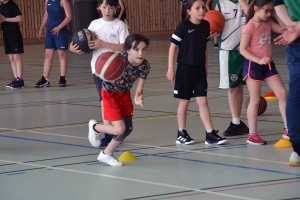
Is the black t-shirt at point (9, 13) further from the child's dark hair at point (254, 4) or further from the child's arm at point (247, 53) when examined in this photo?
the child's arm at point (247, 53)

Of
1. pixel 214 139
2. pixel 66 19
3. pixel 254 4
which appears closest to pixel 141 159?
pixel 214 139

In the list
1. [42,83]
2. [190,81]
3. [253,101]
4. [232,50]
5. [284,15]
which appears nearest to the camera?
[284,15]

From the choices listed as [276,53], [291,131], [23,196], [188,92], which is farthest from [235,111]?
[276,53]

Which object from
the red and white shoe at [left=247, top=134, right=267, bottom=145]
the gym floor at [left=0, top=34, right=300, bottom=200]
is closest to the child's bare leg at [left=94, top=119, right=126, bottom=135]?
the gym floor at [left=0, top=34, right=300, bottom=200]

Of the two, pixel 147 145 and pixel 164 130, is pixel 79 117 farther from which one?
pixel 147 145

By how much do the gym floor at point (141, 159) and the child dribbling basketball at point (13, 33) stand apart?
5.99 feet

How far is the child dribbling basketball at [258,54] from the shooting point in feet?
22.2

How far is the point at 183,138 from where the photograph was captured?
6.98 meters

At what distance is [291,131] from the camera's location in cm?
577

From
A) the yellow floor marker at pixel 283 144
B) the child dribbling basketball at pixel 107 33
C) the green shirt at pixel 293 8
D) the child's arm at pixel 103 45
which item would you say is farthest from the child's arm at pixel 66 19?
the green shirt at pixel 293 8

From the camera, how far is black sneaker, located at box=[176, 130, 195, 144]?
6953mm

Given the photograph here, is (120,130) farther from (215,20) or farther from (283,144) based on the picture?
(215,20)

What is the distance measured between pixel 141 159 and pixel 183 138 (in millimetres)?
797

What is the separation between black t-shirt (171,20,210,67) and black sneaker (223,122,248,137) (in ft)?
2.82
